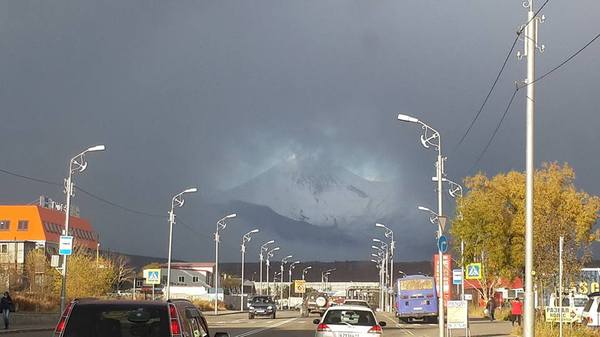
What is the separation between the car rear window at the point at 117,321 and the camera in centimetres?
910

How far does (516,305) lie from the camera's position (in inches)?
1686

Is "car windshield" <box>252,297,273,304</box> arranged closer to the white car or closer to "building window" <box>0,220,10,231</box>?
the white car

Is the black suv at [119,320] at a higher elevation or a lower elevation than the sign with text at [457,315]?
higher

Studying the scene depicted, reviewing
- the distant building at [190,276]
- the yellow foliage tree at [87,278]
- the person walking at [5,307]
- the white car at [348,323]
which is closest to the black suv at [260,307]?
the yellow foliage tree at [87,278]

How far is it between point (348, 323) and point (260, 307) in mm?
42378

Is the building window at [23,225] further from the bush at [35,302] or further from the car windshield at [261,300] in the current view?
the bush at [35,302]

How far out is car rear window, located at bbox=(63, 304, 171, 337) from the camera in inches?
358

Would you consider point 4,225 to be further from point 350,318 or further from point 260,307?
point 350,318

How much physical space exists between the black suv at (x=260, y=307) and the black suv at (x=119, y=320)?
176 feet

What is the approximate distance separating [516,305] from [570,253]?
22.3 ft

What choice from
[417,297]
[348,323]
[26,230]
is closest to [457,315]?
[348,323]

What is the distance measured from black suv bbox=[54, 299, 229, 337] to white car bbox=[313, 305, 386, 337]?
1165 centimetres

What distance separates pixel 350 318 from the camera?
823 inches

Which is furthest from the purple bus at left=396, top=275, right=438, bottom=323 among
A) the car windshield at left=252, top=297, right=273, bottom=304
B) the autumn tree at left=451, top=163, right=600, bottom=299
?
the car windshield at left=252, top=297, right=273, bottom=304
